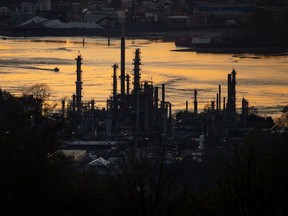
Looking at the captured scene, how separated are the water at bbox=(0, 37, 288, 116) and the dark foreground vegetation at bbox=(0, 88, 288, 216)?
174 inches

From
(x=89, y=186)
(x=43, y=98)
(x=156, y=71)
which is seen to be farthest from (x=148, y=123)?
(x=156, y=71)

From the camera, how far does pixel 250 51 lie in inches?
576

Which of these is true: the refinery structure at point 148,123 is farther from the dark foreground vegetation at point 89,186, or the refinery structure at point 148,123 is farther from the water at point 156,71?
the dark foreground vegetation at point 89,186

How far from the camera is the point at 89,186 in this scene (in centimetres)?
221

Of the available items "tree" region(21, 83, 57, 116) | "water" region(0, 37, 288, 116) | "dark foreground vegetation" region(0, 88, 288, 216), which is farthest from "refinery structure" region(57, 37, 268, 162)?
"dark foreground vegetation" region(0, 88, 288, 216)

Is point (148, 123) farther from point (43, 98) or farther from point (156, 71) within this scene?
point (156, 71)

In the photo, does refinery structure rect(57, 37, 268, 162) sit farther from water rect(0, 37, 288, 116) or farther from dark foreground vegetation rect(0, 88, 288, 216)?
dark foreground vegetation rect(0, 88, 288, 216)

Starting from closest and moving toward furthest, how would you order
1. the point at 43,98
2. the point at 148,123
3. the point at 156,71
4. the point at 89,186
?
the point at 89,186
the point at 43,98
the point at 148,123
the point at 156,71

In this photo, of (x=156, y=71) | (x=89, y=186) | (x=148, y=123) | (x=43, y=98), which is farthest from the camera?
(x=156, y=71)

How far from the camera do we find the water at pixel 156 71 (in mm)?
7766

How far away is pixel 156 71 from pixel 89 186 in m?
8.05

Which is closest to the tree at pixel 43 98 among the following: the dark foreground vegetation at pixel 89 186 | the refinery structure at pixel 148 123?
the dark foreground vegetation at pixel 89 186

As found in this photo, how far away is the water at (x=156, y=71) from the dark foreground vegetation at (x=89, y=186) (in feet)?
14.5

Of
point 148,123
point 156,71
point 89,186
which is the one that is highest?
point 89,186
